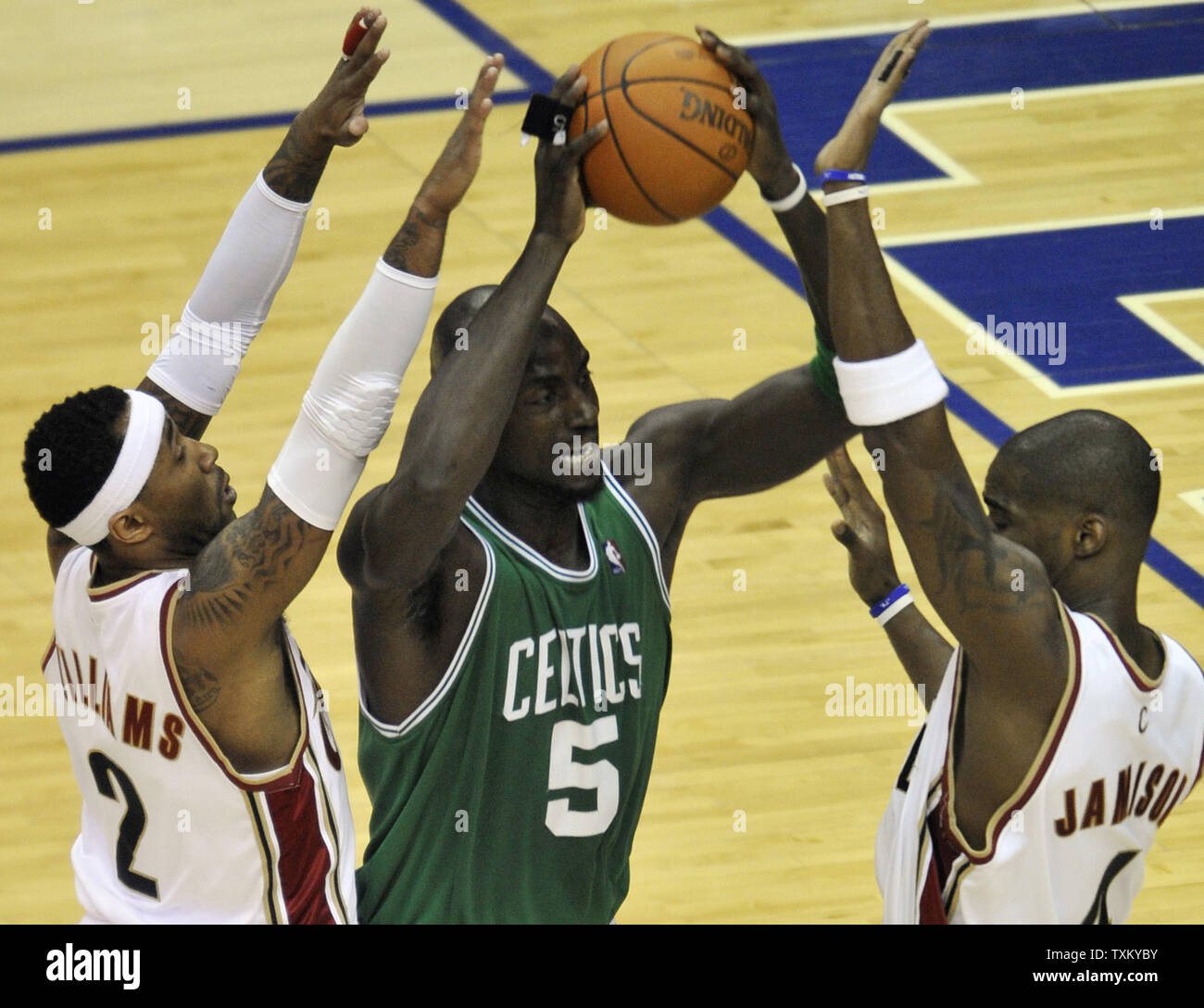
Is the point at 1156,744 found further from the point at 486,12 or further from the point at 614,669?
the point at 486,12

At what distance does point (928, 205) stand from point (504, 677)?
6.35 m

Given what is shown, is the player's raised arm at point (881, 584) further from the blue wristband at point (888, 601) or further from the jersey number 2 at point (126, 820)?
the jersey number 2 at point (126, 820)

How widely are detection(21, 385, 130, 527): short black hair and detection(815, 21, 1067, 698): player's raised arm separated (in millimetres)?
1265

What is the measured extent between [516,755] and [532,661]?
18 cm

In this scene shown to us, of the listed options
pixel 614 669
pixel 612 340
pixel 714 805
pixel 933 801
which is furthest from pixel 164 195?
pixel 933 801

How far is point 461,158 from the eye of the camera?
341cm

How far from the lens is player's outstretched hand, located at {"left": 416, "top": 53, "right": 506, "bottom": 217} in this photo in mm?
3340

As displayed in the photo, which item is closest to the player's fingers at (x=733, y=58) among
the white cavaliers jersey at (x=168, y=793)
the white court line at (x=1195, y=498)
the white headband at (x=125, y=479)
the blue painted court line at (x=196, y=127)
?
the white headband at (x=125, y=479)

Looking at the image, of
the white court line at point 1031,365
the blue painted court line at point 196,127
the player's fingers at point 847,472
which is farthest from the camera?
the blue painted court line at point 196,127

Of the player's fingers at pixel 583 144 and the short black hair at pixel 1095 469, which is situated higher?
the player's fingers at pixel 583 144

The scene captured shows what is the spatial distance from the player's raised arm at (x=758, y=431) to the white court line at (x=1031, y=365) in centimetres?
378

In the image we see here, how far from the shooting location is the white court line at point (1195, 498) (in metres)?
7.32

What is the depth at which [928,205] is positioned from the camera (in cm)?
963

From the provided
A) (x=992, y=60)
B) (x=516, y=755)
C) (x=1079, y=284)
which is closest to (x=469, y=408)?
(x=516, y=755)
